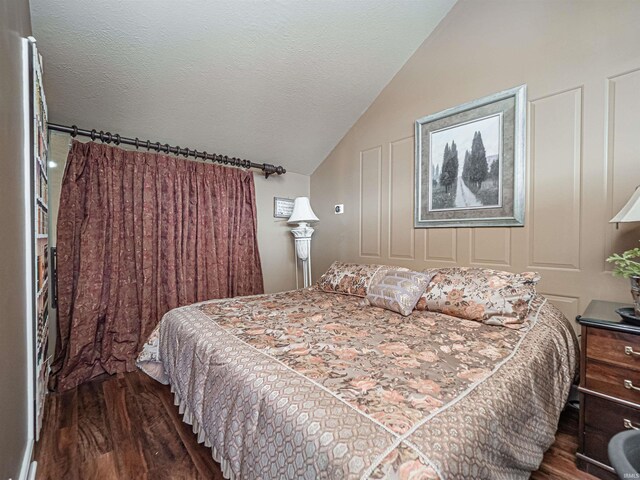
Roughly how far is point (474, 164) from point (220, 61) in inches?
85.8

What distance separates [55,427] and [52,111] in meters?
2.27

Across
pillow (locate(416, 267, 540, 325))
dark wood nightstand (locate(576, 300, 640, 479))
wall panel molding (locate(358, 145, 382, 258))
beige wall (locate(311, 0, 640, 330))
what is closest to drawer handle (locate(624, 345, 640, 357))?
dark wood nightstand (locate(576, 300, 640, 479))

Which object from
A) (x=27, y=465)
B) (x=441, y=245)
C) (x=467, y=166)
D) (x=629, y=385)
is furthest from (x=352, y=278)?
(x=27, y=465)

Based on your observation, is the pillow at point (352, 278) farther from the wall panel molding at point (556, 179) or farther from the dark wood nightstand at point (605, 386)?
the dark wood nightstand at point (605, 386)

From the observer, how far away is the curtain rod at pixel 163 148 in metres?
2.19

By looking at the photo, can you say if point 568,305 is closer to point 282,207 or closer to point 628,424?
point 628,424

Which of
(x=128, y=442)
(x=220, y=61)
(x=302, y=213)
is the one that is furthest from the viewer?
(x=302, y=213)

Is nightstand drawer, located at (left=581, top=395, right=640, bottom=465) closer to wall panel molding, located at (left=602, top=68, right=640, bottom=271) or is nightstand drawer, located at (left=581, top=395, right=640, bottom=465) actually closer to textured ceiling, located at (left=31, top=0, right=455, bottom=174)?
wall panel molding, located at (left=602, top=68, right=640, bottom=271)

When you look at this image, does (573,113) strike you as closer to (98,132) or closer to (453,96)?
(453,96)

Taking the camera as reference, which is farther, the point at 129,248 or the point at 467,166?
Result: the point at 129,248

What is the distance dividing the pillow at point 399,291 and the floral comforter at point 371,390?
103mm

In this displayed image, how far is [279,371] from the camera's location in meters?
1.09

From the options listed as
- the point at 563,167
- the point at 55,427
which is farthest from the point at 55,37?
the point at 563,167

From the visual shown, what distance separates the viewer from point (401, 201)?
2.80 m
